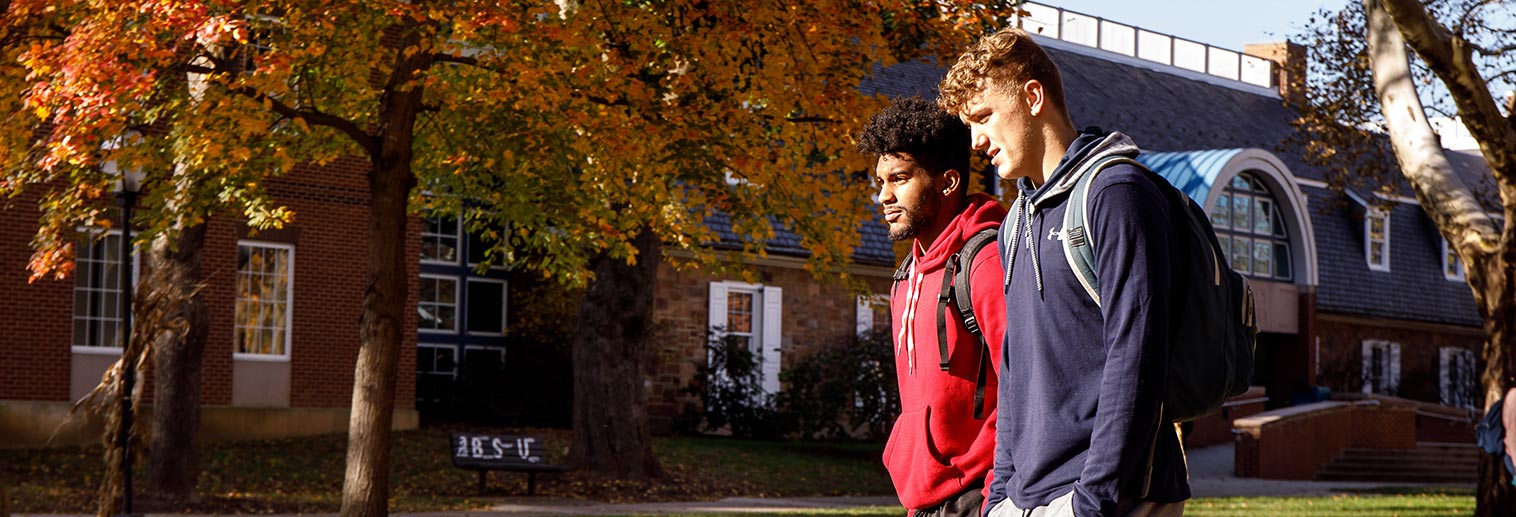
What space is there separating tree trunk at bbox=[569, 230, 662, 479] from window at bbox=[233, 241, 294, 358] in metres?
6.05

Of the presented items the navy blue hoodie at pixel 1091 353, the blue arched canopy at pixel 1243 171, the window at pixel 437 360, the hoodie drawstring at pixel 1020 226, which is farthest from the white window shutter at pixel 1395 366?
the navy blue hoodie at pixel 1091 353

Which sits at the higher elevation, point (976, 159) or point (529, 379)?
point (976, 159)

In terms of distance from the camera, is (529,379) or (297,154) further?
(529,379)

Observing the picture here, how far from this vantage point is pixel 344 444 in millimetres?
21531

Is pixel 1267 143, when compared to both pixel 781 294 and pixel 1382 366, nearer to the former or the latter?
pixel 1382 366

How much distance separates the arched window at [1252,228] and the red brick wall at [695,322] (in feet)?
23.7

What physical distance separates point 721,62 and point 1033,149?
978 centimetres

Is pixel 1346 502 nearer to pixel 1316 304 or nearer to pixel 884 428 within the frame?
pixel 884 428

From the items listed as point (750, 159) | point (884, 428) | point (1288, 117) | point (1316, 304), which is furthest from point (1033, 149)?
point (1288, 117)

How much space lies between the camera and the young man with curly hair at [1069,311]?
2768mm

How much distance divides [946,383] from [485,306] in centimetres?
2313

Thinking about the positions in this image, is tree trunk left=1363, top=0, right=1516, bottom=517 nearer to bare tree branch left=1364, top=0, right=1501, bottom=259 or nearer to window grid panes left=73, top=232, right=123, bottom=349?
bare tree branch left=1364, top=0, right=1501, bottom=259

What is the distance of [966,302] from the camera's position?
12.1ft

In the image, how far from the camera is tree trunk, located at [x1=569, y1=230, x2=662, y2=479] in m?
18.5
